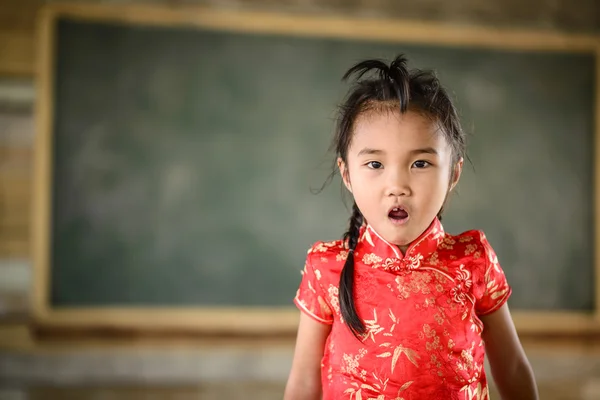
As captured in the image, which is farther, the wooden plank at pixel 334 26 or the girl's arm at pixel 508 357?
the wooden plank at pixel 334 26

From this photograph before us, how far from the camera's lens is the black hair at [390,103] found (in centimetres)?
82

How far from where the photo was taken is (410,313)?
0.81 metres

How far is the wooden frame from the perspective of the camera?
7.62ft

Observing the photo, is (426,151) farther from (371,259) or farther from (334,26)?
(334,26)

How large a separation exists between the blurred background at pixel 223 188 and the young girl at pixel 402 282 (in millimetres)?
1458

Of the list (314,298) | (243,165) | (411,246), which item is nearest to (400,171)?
(411,246)

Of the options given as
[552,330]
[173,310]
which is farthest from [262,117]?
[552,330]

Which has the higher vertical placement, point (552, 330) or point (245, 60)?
point (245, 60)

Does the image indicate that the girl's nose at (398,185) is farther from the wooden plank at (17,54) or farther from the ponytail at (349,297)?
the wooden plank at (17,54)

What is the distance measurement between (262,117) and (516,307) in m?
1.38

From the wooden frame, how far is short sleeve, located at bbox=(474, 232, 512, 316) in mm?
1649

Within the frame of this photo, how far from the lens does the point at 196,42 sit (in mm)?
2451

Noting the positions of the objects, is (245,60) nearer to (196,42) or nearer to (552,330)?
(196,42)

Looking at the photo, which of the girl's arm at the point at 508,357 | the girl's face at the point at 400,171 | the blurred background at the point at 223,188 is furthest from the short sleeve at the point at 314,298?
the blurred background at the point at 223,188
